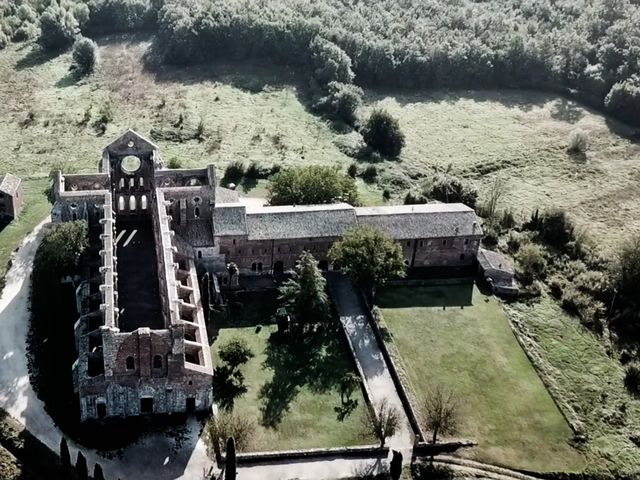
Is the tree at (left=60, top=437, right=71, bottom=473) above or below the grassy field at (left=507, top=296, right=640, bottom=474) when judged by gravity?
above

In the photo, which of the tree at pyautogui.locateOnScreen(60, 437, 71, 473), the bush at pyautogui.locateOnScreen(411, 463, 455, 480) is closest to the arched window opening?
the tree at pyautogui.locateOnScreen(60, 437, 71, 473)

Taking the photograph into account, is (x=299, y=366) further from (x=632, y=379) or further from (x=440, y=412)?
(x=632, y=379)

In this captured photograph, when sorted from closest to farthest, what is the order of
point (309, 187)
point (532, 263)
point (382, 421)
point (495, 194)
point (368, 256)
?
1. point (382, 421)
2. point (368, 256)
3. point (532, 263)
4. point (309, 187)
5. point (495, 194)

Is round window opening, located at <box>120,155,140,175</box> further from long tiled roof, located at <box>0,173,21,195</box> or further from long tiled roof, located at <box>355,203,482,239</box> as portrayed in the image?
long tiled roof, located at <box>355,203,482,239</box>

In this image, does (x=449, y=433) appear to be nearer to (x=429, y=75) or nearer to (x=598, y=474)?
(x=598, y=474)

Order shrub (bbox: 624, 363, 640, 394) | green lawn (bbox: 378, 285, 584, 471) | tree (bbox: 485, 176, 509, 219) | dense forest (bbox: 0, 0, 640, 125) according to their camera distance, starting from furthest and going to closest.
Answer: dense forest (bbox: 0, 0, 640, 125)
tree (bbox: 485, 176, 509, 219)
shrub (bbox: 624, 363, 640, 394)
green lawn (bbox: 378, 285, 584, 471)

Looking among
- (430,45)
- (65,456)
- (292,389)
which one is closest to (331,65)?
(430,45)

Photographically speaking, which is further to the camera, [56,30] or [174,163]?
[56,30]
